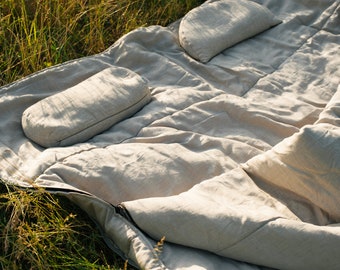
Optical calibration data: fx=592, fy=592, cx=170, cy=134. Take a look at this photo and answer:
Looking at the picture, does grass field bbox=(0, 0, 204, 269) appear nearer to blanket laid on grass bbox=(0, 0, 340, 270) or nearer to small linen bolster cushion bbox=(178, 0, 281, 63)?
blanket laid on grass bbox=(0, 0, 340, 270)

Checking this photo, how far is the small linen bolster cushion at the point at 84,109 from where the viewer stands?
2283 mm

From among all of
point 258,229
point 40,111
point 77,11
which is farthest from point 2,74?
point 258,229

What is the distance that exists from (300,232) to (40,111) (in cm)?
114

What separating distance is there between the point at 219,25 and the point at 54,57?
0.84m

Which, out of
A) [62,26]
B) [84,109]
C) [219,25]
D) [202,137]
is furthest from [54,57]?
[202,137]

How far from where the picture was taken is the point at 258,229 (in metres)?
1.78

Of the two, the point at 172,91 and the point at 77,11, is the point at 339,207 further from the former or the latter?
the point at 77,11

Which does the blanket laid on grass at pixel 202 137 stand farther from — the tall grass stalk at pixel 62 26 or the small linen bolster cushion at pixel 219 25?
the tall grass stalk at pixel 62 26

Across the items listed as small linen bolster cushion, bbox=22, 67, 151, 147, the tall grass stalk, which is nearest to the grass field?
the tall grass stalk

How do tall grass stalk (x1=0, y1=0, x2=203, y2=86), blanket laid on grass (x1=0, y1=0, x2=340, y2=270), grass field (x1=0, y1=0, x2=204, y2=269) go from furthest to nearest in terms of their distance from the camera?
tall grass stalk (x1=0, y1=0, x2=203, y2=86)
grass field (x1=0, y1=0, x2=204, y2=269)
blanket laid on grass (x1=0, y1=0, x2=340, y2=270)

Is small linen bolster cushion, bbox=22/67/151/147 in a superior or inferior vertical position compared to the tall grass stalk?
inferior

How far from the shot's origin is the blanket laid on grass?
5.96ft

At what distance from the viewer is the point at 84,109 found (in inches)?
92.8

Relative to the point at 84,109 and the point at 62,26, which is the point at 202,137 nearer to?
the point at 84,109
